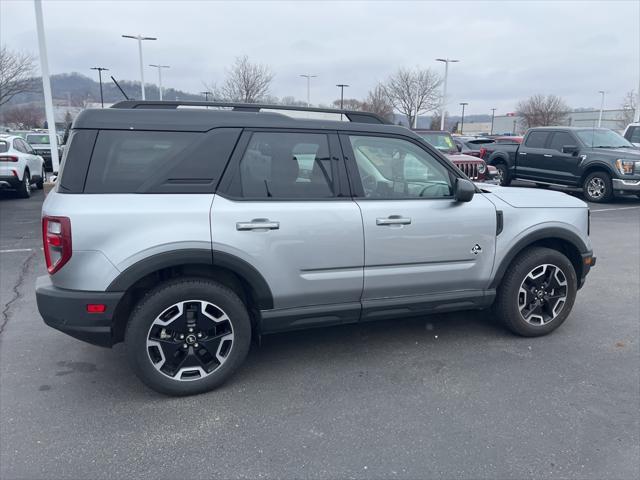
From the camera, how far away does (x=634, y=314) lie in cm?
494

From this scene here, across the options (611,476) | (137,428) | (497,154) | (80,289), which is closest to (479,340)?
(611,476)

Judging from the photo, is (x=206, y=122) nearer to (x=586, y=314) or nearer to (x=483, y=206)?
(x=483, y=206)

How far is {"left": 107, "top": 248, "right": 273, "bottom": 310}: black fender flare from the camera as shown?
3.08m

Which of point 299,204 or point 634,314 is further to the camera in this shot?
point 634,314

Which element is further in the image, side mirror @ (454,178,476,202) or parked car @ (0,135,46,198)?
parked car @ (0,135,46,198)

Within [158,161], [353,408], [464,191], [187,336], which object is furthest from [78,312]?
[464,191]

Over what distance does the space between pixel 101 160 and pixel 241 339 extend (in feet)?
4.82

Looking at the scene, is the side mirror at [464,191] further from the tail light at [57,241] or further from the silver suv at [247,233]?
the tail light at [57,241]

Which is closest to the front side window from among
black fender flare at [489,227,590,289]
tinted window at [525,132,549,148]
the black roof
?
the black roof

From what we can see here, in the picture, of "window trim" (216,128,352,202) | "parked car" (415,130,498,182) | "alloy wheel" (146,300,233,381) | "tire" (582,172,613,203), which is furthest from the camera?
"tire" (582,172,613,203)

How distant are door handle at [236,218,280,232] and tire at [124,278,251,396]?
0.43 meters

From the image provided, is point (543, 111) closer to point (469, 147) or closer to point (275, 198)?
point (469, 147)

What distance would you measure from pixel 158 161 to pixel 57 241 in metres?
0.78

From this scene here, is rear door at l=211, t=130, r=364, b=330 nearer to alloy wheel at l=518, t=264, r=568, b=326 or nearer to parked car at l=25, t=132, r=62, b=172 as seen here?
alloy wheel at l=518, t=264, r=568, b=326
